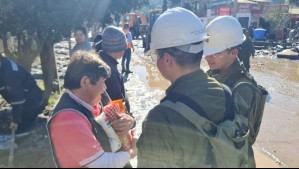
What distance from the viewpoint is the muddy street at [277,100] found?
18.4 ft

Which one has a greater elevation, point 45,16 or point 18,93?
point 45,16

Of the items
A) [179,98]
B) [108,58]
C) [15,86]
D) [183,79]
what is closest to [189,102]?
[179,98]

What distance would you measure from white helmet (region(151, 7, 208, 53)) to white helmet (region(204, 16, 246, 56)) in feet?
3.31

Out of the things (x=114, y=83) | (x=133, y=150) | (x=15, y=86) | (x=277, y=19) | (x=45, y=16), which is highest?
(x=45, y=16)

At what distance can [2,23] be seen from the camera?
200 inches

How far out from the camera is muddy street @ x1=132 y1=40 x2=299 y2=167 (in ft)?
18.4

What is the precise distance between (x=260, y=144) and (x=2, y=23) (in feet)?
15.4

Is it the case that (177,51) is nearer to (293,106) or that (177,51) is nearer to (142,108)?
(142,108)

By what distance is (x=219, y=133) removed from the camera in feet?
5.00

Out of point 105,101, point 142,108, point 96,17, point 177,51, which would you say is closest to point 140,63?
point 142,108

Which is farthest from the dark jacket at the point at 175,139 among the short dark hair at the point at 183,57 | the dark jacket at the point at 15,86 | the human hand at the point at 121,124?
the dark jacket at the point at 15,86

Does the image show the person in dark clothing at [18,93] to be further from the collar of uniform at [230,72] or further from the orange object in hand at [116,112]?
the collar of uniform at [230,72]

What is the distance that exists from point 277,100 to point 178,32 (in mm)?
7664

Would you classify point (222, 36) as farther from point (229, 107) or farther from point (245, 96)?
point (229, 107)
